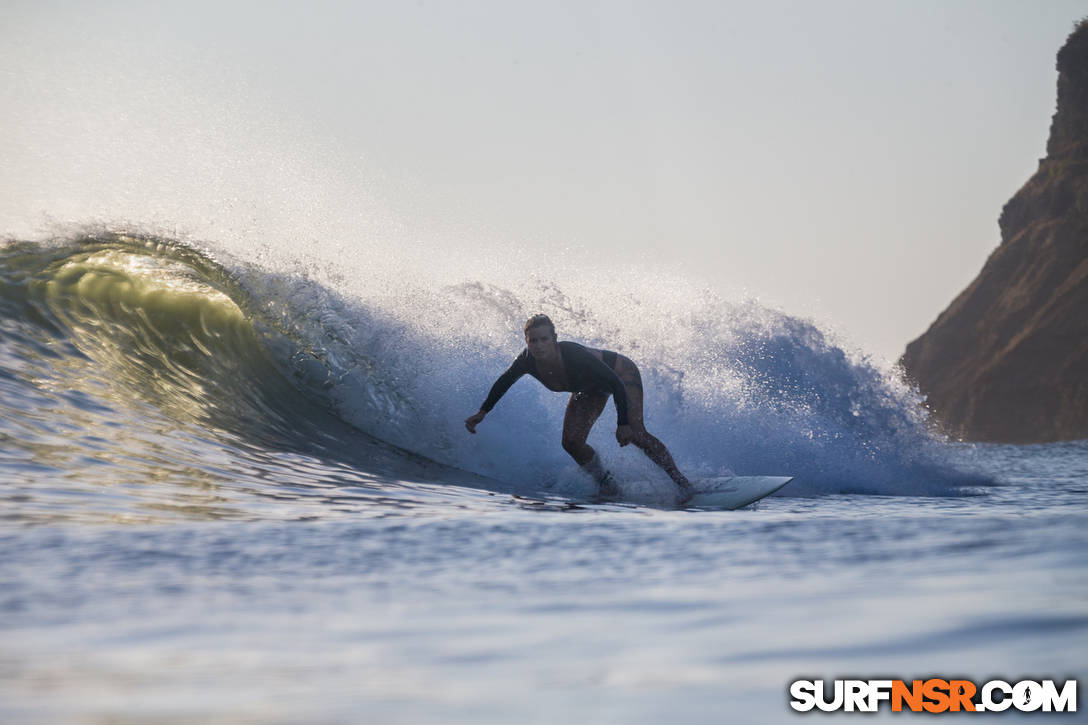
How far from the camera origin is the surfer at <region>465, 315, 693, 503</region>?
6.91 meters

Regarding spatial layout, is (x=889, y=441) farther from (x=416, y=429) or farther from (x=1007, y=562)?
(x=1007, y=562)

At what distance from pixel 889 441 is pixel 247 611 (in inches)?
329

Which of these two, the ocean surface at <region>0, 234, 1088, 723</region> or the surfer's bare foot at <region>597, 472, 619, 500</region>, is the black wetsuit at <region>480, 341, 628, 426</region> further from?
the ocean surface at <region>0, 234, 1088, 723</region>

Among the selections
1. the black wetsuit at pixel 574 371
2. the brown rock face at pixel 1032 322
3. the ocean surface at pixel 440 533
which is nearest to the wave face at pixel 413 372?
the ocean surface at pixel 440 533

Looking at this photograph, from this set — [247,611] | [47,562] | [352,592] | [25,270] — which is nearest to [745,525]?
[352,592]

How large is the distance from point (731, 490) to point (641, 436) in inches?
28.6

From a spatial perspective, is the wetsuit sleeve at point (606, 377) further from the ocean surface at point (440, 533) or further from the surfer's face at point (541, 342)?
the ocean surface at point (440, 533)

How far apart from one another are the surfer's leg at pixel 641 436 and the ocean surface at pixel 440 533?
6.7 inches

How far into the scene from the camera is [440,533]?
4.14 meters

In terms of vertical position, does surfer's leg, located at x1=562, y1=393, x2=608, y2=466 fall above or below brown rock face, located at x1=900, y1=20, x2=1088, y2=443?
below

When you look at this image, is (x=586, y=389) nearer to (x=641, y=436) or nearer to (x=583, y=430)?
(x=583, y=430)

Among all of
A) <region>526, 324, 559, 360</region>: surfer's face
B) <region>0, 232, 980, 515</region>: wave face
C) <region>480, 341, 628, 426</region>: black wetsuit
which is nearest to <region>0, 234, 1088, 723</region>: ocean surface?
<region>0, 232, 980, 515</region>: wave face

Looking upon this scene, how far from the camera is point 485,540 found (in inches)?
158

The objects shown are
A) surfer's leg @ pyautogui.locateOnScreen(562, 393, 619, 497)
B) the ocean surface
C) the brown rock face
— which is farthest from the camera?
the brown rock face
